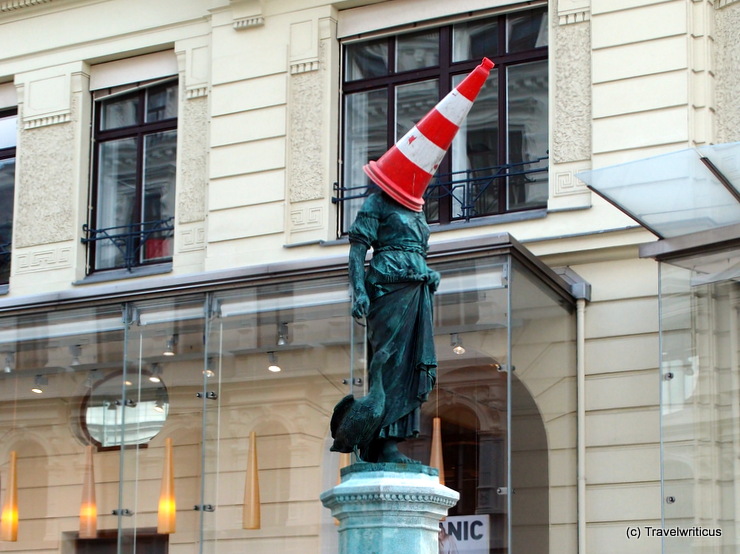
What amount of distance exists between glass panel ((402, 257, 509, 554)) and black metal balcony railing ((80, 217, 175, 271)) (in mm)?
4969

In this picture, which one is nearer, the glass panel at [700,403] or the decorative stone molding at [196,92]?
the glass panel at [700,403]

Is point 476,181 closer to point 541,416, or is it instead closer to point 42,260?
point 541,416

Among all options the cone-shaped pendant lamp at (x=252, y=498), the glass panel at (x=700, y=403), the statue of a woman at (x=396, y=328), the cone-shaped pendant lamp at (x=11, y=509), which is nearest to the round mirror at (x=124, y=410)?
the cone-shaped pendant lamp at (x=11, y=509)

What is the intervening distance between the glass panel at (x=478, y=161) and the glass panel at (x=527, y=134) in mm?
176

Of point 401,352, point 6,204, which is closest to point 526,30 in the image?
point 6,204

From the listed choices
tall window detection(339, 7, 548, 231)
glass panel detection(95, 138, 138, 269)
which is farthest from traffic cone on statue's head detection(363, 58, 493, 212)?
glass panel detection(95, 138, 138, 269)

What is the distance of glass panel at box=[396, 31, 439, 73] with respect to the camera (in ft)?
59.8

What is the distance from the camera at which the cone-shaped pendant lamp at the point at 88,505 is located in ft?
55.5

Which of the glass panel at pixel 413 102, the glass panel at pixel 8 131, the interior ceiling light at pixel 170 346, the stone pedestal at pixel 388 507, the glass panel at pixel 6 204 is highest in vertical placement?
the glass panel at pixel 8 131

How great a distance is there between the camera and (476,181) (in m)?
17.5

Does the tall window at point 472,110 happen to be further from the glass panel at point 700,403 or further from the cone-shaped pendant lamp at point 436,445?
the cone-shaped pendant lamp at point 436,445

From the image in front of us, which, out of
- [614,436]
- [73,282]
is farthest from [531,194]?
[73,282]

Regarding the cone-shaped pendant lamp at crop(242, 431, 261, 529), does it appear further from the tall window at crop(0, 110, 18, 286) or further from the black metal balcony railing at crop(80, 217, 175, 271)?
the tall window at crop(0, 110, 18, 286)

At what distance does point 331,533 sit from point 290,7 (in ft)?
21.1
